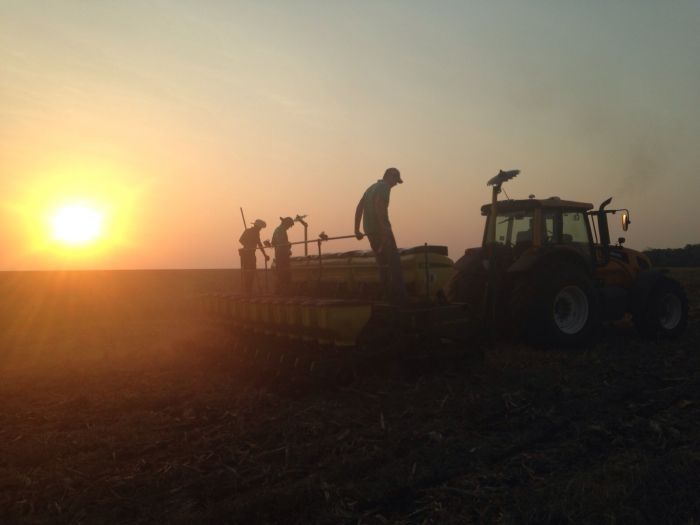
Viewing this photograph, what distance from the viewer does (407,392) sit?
278 inches

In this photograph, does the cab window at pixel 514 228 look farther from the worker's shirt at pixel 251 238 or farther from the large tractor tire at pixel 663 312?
the worker's shirt at pixel 251 238

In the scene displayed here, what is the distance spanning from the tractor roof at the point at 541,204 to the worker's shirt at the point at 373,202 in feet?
10.0

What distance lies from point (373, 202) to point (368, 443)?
12.7 ft

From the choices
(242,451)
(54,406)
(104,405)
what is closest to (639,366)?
(242,451)

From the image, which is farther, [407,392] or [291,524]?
[407,392]

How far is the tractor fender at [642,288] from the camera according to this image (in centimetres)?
1051

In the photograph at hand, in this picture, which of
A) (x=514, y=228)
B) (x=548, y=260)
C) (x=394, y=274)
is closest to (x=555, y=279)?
(x=548, y=260)

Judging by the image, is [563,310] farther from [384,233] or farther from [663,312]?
[384,233]

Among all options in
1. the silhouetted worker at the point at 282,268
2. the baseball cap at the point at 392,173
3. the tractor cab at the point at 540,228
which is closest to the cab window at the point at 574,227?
the tractor cab at the point at 540,228

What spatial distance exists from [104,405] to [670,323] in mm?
9987

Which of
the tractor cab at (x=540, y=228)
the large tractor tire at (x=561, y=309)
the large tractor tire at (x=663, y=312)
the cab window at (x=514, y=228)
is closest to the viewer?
the large tractor tire at (x=561, y=309)

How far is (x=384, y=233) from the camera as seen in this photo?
7.99 m

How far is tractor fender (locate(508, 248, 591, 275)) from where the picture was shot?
30.1 ft

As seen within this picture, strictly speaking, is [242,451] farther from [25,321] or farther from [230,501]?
[25,321]
